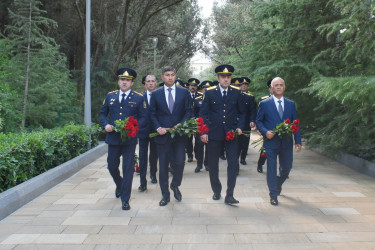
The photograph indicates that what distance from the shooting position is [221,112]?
6086mm

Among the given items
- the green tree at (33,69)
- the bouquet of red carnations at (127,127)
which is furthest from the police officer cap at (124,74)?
the green tree at (33,69)

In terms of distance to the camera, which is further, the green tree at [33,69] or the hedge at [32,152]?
the green tree at [33,69]

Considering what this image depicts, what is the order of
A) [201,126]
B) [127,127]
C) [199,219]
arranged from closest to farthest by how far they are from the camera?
[199,219]
[127,127]
[201,126]

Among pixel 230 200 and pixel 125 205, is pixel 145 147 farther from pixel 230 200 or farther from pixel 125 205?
pixel 230 200

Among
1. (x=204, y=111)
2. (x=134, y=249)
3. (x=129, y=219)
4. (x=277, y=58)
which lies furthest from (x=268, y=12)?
(x=134, y=249)

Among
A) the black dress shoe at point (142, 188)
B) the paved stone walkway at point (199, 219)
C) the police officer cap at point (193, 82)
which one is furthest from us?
the police officer cap at point (193, 82)

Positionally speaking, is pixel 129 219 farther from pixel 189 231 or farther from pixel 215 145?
pixel 215 145

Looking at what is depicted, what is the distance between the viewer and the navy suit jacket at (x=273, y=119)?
6.14 meters

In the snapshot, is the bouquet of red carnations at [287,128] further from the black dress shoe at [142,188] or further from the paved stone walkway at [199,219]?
the black dress shoe at [142,188]

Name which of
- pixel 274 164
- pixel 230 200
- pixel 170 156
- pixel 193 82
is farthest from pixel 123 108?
pixel 193 82

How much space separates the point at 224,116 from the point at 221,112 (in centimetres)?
8

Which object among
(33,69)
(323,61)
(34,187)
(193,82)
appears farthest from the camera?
(33,69)

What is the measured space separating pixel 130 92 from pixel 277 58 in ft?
20.0

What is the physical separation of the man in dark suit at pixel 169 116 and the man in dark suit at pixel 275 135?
1217 millimetres
